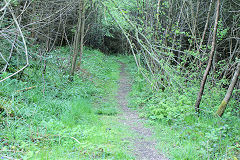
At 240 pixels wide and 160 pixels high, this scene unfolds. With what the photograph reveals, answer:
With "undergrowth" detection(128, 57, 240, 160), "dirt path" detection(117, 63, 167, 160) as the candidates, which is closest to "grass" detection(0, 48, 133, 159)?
"dirt path" detection(117, 63, 167, 160)

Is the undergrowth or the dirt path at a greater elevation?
the undergrowth

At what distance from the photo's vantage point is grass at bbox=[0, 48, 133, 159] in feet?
12.4

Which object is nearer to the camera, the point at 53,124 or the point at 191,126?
the point at 53,124

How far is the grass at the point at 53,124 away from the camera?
3.77 meters

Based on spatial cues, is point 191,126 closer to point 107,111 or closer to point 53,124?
point 107,111

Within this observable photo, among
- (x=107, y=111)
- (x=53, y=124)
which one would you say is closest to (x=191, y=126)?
(x=107, y=111)

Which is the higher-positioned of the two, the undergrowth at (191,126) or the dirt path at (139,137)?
the undergrowth at (191,126)

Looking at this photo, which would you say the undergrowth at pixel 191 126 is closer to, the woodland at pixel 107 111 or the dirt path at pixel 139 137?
the woodland at pixel 107 111

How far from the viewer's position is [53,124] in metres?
4.56

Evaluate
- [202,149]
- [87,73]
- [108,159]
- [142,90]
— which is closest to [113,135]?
[108,159]

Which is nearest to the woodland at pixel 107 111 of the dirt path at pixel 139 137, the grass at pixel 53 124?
the grass at pixel 53 124

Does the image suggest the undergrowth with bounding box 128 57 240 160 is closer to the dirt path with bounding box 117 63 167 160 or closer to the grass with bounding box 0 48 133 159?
the dirt path with bounding box 117 63 167 160

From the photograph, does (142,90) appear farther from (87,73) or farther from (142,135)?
(142,135)

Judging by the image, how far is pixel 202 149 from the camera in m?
4.03
